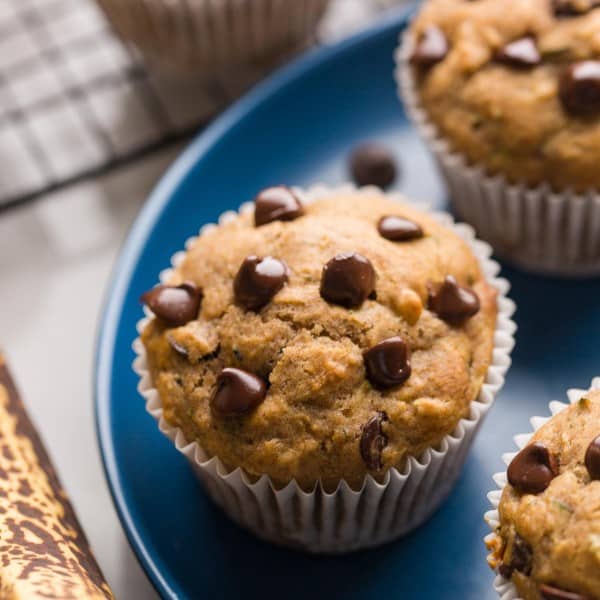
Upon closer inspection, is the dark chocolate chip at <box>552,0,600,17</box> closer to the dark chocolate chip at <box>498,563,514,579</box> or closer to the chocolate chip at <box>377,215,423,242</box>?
the chocolate chip at <box>377,215,423,242</box>

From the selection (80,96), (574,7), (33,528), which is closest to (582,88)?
(574,7)

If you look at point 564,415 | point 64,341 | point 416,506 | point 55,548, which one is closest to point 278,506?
point 416,506

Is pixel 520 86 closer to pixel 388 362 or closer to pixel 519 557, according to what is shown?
pixel 388 362

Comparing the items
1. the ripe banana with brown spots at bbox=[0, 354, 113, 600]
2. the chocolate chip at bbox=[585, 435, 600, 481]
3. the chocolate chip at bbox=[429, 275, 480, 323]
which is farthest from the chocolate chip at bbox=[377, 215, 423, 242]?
the ripe banana with brown spots at bbox=[0, 354, 113, 600]

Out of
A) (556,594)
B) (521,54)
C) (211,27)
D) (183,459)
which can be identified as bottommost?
(183,459)

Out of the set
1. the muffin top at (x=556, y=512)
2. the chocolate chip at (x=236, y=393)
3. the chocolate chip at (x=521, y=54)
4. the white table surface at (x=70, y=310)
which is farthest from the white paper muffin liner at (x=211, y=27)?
the muffin top at (x=556, y=512)

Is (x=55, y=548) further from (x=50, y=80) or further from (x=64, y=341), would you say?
(x=50, y=80)
